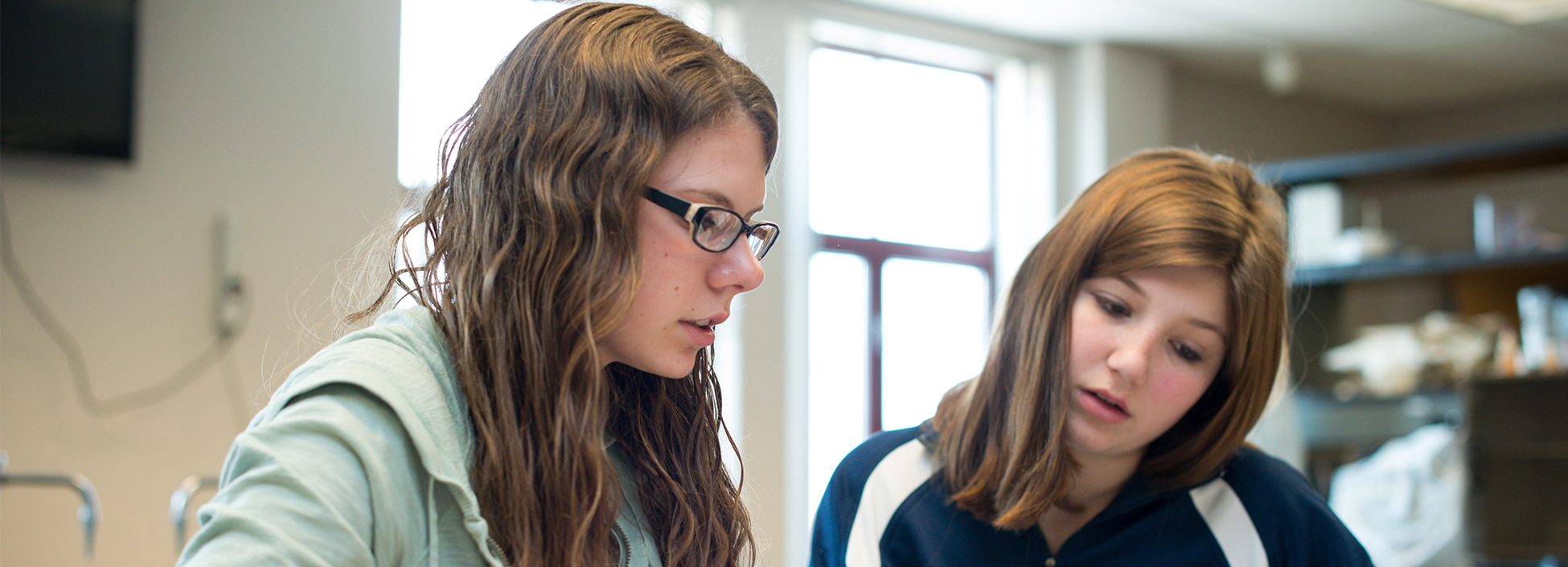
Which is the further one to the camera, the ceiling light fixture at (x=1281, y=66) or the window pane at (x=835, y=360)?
the ceiling light fixture at (x=1281, y=66)

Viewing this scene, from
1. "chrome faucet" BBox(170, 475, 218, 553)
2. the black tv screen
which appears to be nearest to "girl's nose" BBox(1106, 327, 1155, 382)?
"chrome faucet" BBox(170, 475, 218, 553)

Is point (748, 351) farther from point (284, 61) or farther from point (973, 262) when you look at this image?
point (284, 61)

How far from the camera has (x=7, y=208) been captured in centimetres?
298

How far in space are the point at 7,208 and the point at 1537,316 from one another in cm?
490

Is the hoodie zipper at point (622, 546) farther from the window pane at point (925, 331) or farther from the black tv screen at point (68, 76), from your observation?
the window pane at point (925, 331)

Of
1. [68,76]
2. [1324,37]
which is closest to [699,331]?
[68,76]

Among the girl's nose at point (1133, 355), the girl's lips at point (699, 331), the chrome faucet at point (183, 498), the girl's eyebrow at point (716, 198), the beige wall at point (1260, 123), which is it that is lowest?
the chrome faucet at point (183, 498)

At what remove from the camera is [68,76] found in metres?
2.90

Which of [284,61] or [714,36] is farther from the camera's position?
[284,61]

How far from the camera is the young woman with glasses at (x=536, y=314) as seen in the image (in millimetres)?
722

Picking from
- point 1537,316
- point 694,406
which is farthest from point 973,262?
point 694,406

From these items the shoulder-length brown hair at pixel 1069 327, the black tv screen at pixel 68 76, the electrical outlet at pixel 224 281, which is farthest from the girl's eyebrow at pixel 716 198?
the electrical outlet at pixel 224 281

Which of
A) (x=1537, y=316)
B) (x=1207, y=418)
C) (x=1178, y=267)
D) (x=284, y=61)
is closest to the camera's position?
(x=1178, y=267)

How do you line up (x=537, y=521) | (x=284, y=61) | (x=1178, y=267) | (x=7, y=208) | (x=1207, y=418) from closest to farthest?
(x=537, y=521) < (x=1178, y=267) < (x=1207, y=418) < (x=7, y=208) < (x=284, y=61)
